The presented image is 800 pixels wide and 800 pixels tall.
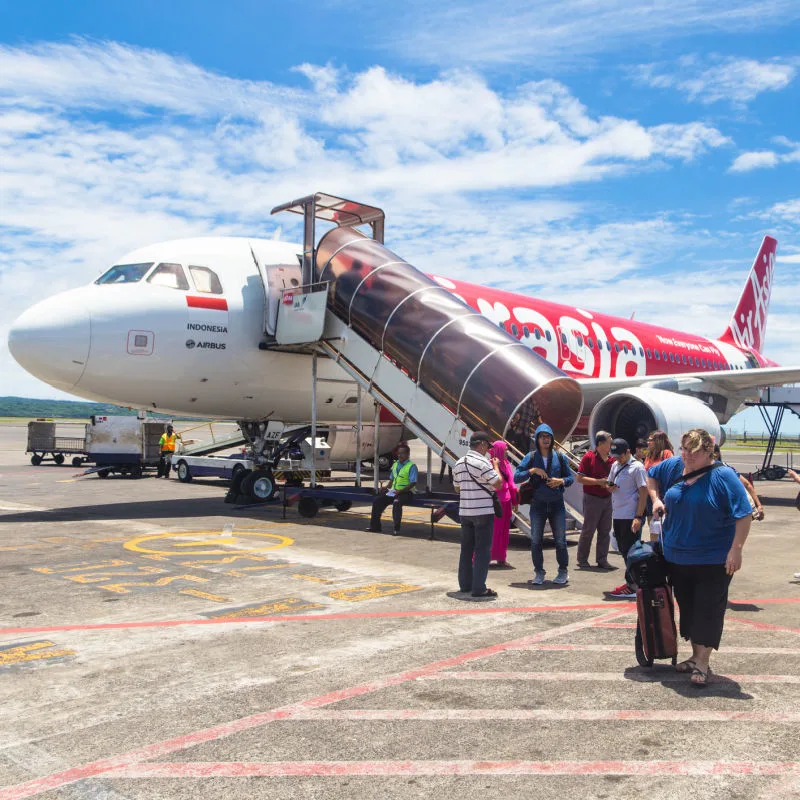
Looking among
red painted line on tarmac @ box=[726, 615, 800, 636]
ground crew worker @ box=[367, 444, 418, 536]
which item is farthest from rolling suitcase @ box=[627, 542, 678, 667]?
ground crew worker @ box=[367, 444, 418, 536]

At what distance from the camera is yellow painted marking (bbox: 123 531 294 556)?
34.1 ft

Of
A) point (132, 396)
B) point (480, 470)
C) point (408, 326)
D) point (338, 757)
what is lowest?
point (338, 757)

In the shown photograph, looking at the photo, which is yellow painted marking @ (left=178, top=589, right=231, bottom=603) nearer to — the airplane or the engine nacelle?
the airplane

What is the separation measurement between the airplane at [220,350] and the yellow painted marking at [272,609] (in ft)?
→ 17.0

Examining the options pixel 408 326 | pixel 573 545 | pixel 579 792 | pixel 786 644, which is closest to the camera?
pixel 579 792

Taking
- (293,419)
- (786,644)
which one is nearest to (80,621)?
(786,644)

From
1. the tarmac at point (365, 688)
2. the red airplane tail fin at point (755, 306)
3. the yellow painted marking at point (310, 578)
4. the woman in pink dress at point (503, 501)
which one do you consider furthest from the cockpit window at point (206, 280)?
the red airplane tail fin at point (755, 306)

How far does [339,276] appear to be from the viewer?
14180 mm

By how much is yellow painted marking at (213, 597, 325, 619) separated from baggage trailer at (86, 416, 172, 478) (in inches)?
761

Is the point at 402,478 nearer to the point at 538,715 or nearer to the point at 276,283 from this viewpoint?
the point at 276,283

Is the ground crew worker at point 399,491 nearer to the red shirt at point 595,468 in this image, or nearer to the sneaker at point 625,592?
the red shirt at point 595,468

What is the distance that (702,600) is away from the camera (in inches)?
210

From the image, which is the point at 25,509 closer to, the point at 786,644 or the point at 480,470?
the point at 480,470

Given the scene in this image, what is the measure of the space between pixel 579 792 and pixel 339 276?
447 inches
